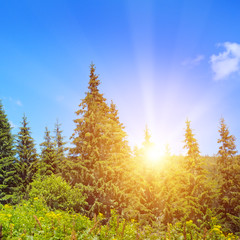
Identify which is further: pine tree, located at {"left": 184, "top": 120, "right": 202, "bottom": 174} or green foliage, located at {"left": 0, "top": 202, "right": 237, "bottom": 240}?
pine tree, located at {"left": 184, "top": 120, "right": 202, "bottom": 174}

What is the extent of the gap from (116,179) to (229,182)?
43.1ft

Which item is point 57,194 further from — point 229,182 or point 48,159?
point 229,182

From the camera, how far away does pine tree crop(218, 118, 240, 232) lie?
820 inches

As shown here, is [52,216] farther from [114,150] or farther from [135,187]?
[114,150]

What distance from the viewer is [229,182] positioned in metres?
22.4

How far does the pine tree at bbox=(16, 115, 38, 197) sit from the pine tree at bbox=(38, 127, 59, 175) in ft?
3.04

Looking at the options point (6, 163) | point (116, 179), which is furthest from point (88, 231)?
point (6, 163)

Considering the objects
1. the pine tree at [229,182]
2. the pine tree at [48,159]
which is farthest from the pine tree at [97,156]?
the pine tree at [229,182]

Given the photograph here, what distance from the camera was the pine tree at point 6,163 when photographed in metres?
21.6

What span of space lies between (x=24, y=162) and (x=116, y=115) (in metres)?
14.0

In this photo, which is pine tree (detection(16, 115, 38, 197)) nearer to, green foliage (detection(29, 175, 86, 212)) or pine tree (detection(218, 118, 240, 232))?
green foliage (detection(29, 175, 86, 212))

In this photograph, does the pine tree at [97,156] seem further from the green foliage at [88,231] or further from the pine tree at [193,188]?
the green foliage at [88,231]

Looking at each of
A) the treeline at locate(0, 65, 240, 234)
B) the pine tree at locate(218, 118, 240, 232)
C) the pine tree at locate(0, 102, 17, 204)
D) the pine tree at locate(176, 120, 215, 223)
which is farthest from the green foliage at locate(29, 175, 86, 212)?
the pine tree at locate(218, 118, 240, 232)

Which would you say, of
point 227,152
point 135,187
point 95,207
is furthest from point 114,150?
point 227,152
